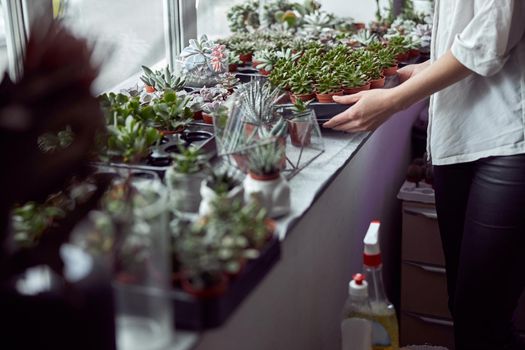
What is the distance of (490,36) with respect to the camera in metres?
1.84

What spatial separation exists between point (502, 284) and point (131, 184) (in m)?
1.06

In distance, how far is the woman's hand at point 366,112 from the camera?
2.05m

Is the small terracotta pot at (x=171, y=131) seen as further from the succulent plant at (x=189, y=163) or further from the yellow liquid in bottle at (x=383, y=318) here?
the yellow liquid in bottle at (x=383, y=318)

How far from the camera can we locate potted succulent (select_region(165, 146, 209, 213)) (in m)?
1.60

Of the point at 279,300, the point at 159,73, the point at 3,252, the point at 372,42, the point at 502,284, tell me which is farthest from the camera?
the point at 372,42

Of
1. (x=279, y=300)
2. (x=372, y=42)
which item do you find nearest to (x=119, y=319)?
(x=279, y=300)

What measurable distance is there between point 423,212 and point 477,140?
0.70 metres

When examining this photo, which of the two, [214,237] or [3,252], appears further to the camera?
[214,237]

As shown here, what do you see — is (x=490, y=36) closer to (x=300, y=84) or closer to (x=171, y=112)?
(x=300, y=84)

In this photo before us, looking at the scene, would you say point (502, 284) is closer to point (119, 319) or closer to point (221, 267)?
point (221, 267)

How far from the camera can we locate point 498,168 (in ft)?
6.46

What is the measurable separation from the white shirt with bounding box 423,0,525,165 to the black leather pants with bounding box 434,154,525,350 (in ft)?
0.15

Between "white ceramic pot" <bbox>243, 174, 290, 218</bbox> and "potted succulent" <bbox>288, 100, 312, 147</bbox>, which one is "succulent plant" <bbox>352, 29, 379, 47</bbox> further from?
"white ceramic pot" <bbox>243, 174, 290, 218</bbox>

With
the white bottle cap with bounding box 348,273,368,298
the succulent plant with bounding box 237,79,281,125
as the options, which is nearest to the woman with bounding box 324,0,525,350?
the succulent plant with bounding box 237,79,281,125
